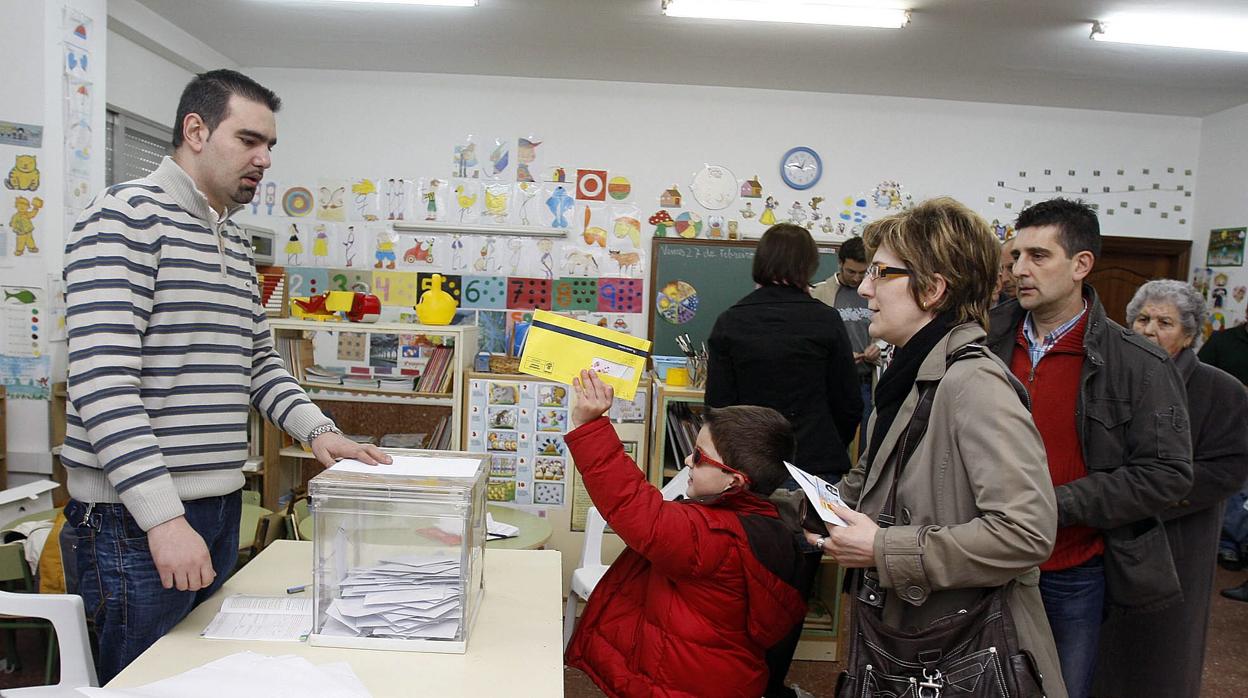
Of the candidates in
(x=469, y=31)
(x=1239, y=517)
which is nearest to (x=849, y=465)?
(x=469, y=31)

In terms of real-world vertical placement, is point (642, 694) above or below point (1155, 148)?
below

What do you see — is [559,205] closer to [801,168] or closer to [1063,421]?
[801,168]

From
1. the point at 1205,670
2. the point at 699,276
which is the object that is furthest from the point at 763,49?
the point at 1205,670

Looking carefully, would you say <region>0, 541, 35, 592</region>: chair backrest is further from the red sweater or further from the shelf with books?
the red sweater

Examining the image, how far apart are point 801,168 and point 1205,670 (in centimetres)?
346

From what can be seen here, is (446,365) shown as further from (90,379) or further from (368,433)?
(90,379)

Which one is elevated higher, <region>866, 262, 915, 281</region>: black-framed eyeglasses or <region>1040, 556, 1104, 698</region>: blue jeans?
<region>866, 262, 915, 281</region>: black-framed eyeglasses

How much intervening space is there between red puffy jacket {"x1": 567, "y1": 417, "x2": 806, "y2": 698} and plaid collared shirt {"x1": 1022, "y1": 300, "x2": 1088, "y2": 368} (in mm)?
769

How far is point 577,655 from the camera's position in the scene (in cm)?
194

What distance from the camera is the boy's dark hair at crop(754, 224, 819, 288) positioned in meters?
2.76

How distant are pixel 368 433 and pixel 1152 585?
337 centimetres

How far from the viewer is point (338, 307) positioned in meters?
4.00

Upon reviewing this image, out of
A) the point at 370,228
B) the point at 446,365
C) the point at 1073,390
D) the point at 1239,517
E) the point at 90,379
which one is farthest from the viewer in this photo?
the point at 370,228

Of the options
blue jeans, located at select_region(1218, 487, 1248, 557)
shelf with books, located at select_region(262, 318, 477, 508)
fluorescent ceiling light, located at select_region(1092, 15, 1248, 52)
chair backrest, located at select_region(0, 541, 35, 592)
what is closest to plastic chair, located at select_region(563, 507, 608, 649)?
shelf with books, located at select_region(262, 318, 477, 508)
